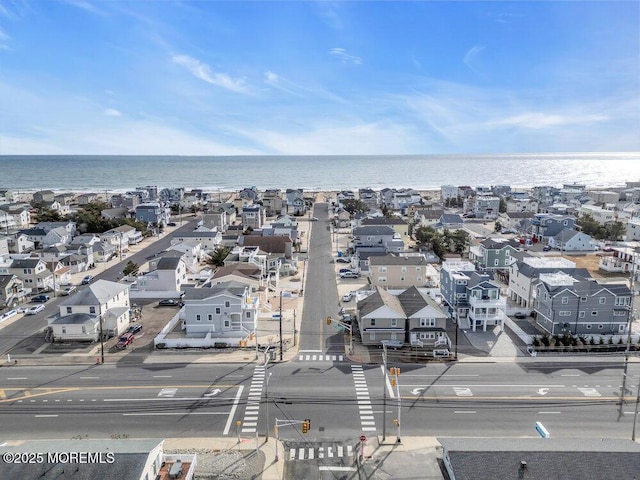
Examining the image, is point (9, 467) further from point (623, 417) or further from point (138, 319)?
point (623, 417)

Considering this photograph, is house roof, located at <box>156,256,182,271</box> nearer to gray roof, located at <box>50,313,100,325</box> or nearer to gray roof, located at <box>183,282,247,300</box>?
gray roof, located at <box>183,282,247,300</box>

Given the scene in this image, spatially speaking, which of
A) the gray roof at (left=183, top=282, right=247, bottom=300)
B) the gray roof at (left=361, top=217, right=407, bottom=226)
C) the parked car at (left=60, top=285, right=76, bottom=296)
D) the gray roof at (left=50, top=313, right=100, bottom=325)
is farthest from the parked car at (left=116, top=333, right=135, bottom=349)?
the gray roof at (left=361, top=217, right=407, bottom=226)

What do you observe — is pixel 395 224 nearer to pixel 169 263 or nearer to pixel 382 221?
pixel 382 221

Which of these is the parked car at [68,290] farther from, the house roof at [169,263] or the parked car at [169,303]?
the parked car at [169,303]

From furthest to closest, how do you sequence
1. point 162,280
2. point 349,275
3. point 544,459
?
1. point 349,275
2. point 162,280
3. point 544,459

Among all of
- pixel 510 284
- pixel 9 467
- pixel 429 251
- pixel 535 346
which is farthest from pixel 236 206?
pixel 9 467

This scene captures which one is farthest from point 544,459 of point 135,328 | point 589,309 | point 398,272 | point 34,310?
point 34,310
